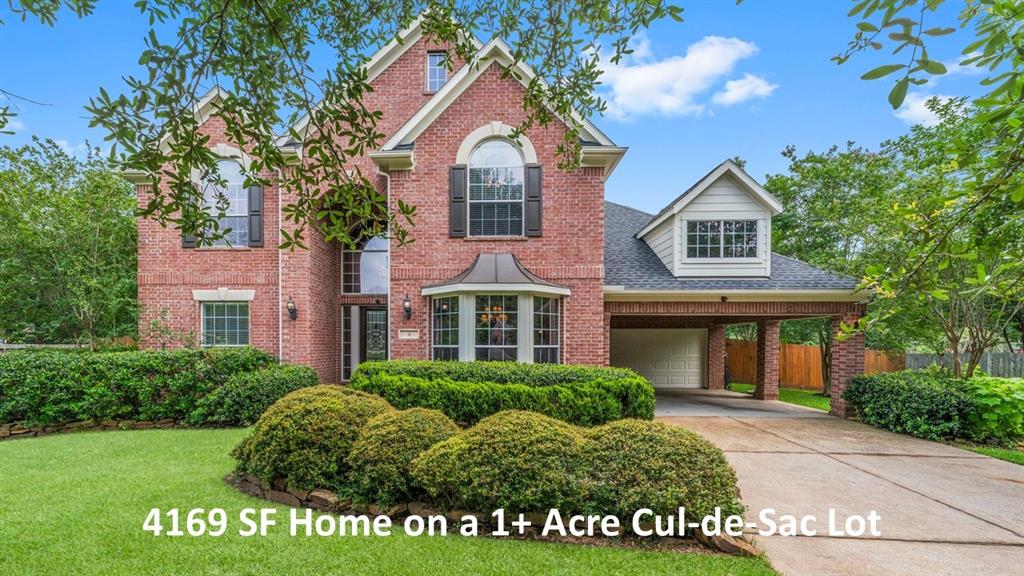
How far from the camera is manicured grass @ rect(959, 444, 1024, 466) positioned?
6.75 m

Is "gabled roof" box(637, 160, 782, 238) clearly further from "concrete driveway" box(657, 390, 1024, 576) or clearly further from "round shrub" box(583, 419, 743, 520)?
"round shrub" box(583, 419, 743, 520)

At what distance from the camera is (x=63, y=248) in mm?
10734

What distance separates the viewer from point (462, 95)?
31.7ft

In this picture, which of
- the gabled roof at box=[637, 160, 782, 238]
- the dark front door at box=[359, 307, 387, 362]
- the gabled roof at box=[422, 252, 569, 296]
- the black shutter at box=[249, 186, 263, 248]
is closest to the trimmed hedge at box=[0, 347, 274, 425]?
the black shutter at box=[249, 186, 263, 248]

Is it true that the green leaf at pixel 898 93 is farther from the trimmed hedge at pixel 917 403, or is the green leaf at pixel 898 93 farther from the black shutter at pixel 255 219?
the black shutter at pixel 255 219

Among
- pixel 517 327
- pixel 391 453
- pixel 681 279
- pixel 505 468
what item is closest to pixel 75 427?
pixel 391 453

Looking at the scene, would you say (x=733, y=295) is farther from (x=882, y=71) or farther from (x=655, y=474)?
(x=882, y=71)

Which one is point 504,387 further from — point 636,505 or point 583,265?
point 636,505

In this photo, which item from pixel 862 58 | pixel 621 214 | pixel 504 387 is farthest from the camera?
pixel 621 214

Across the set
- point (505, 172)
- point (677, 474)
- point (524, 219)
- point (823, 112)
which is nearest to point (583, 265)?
point (524, 219)

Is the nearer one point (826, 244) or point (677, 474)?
point (677, 474)

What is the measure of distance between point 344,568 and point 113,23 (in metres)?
4.39

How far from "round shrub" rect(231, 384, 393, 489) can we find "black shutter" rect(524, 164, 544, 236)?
5.58 metres

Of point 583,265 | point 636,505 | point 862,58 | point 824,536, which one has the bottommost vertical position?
point 824,536
